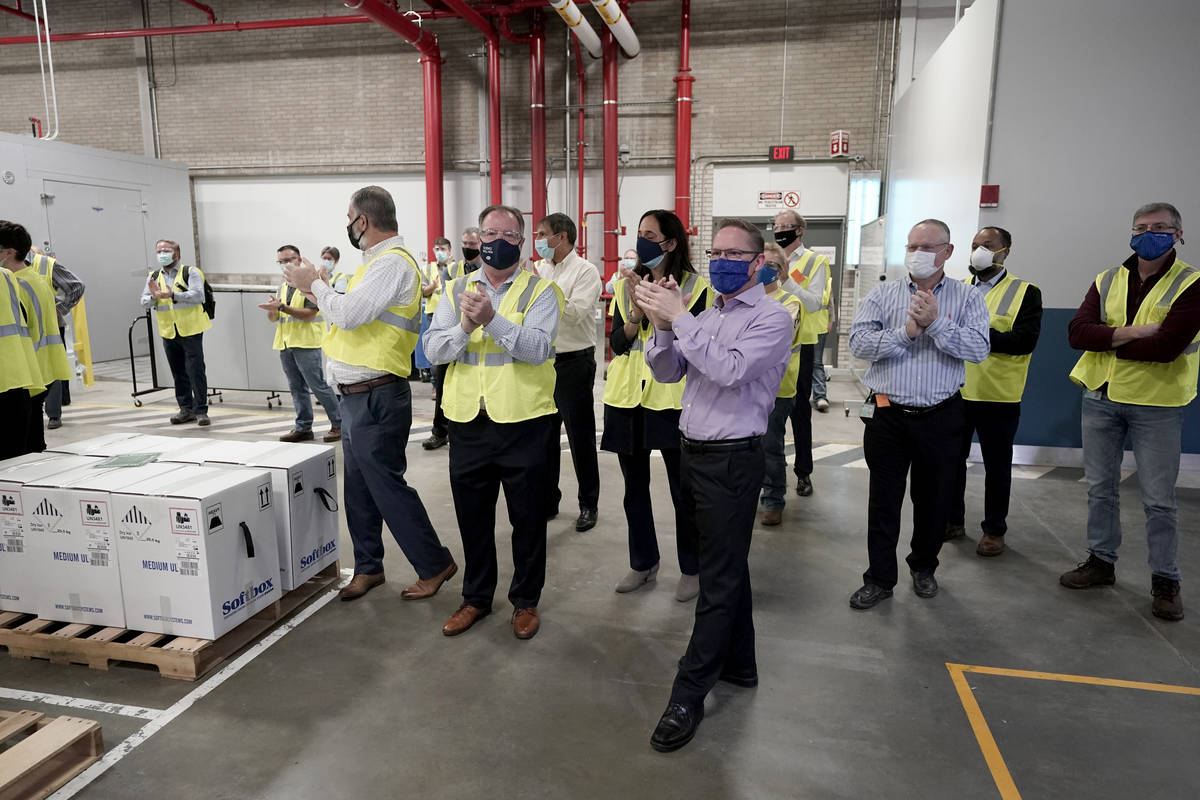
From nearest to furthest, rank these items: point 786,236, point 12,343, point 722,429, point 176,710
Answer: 1. point 722,429
2. point 176,710
3. point 12,343
4. point 786,236

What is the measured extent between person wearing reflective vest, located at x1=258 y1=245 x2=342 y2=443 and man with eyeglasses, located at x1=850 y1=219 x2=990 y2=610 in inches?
186

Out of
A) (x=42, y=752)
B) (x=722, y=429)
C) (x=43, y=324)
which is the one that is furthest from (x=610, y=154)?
(x=42, y=752)

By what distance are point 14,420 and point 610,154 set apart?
27.4 ft

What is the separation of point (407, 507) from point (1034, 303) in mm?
3458

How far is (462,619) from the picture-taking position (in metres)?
3.36

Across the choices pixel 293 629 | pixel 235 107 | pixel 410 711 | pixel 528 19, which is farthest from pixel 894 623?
pixel 235 107

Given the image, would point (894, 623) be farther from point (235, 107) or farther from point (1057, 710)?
point (235, 107)

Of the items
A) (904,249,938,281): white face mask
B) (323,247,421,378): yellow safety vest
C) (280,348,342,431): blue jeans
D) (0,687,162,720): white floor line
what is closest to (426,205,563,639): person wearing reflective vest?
(323,247,421,378): yellow safety vest

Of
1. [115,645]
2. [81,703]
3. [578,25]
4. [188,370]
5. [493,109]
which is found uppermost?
[578,25]

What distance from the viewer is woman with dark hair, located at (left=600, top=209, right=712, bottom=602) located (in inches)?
129

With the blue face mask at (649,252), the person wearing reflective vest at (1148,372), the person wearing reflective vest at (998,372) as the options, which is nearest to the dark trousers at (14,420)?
the blue face mask at (649,252)

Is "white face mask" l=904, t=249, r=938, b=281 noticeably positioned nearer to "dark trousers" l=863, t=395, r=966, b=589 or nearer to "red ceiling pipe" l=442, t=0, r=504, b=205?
"dark trousers" l=863, t=395, r=966, b=589

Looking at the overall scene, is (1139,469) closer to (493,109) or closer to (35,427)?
(35,427)

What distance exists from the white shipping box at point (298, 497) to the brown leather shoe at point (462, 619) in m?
0.79
